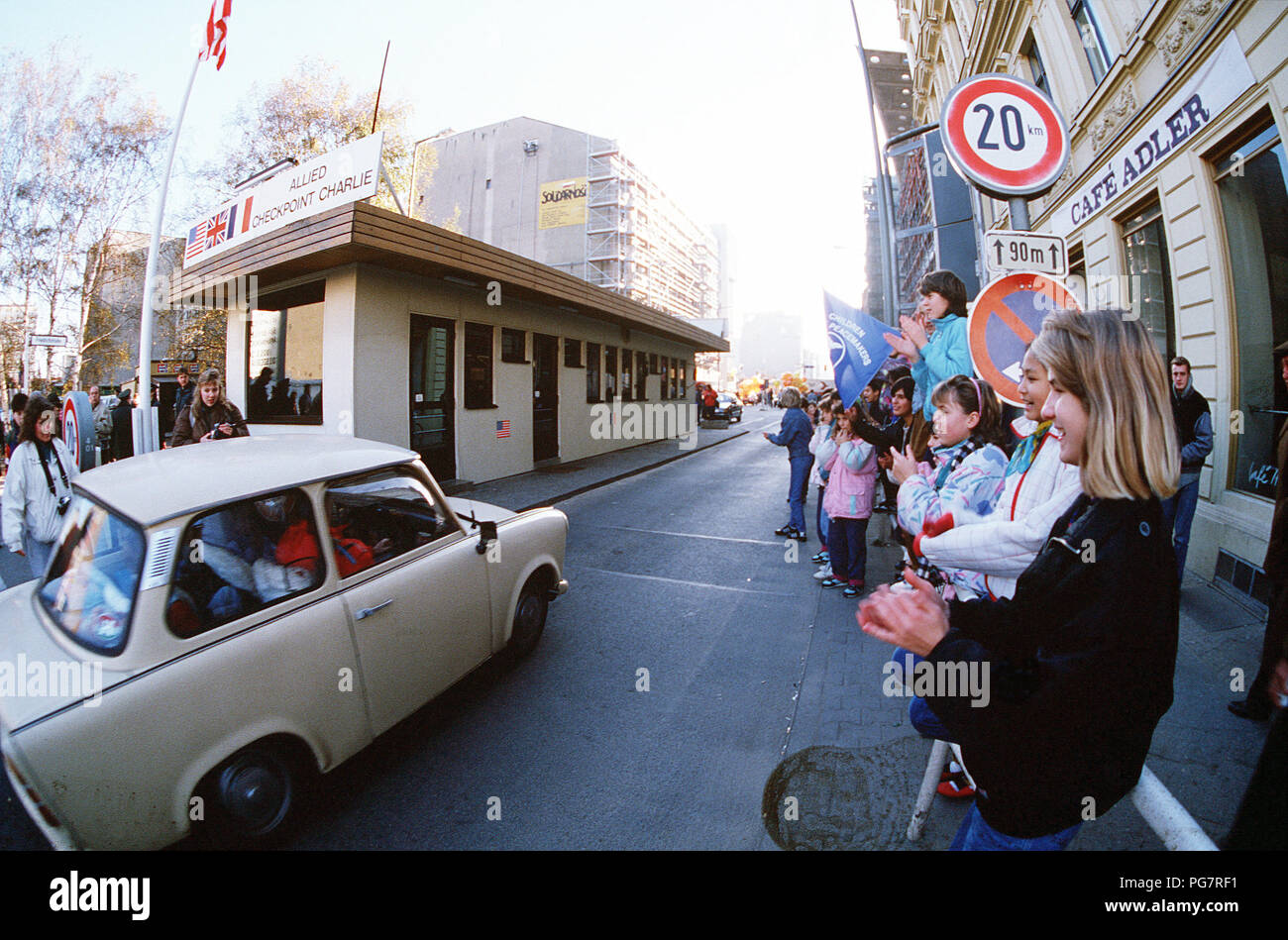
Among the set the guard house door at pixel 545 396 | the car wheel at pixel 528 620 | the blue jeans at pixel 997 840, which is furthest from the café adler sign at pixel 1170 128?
the guard house door at pixel 545 396

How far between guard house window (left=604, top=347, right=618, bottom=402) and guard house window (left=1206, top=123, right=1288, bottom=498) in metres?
13.3

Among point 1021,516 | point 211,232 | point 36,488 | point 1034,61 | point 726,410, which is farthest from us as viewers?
point 726,410

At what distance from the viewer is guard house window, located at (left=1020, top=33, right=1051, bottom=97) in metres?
10.1

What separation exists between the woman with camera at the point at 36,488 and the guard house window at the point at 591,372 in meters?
12.1

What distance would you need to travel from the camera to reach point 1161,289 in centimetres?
711

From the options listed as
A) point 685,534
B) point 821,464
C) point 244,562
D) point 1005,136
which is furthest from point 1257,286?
point 244,562

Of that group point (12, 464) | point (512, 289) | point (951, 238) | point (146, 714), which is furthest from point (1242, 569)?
point (512, 289)

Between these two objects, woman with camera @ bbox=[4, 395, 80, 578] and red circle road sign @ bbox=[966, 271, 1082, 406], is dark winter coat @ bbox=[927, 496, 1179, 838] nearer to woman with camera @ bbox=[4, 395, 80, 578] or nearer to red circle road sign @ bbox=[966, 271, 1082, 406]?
red circle road sign @ bbox=[966, 271, 1082, 406]

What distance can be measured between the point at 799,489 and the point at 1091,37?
786 cm

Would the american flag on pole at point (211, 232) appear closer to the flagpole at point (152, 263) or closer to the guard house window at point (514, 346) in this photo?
the flagpole at point (152, 263)

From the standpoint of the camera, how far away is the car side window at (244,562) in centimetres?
225

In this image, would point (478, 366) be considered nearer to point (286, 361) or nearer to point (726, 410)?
point (286, 361)

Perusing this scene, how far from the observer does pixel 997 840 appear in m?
1.46

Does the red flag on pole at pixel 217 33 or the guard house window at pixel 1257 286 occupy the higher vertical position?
the red flag on pole at pixel 217 33
